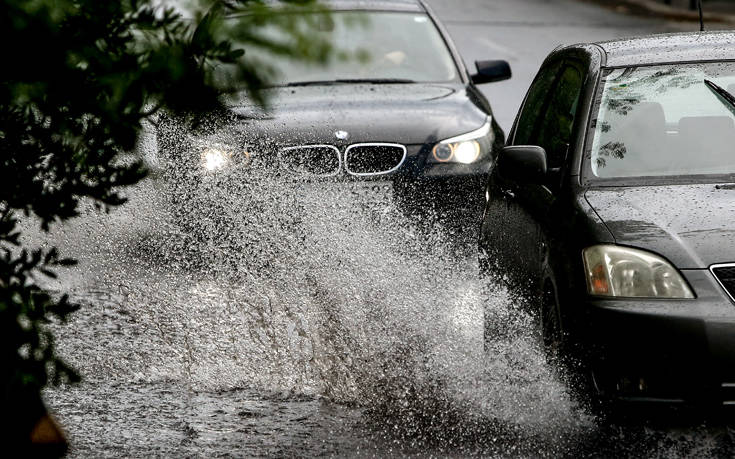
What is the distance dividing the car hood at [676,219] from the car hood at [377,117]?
2.88 meters

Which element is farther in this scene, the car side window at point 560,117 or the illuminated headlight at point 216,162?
the illuminated headlight at point 216,162

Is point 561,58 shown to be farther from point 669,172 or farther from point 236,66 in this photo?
point 236,66

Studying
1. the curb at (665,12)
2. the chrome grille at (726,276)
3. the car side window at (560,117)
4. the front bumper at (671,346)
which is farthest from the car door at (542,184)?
the curb at (665,12)

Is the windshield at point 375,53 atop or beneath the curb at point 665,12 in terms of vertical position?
atop

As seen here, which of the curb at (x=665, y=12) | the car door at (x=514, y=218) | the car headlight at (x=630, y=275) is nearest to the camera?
the car headlight at (x=630, y=275)

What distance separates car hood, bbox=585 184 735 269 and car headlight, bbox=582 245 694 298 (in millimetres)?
40

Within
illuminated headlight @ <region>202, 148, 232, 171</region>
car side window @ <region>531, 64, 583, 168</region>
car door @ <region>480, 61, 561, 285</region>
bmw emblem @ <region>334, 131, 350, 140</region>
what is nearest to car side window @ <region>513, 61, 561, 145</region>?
car door @ <region>480, 61, 561, 285</region>

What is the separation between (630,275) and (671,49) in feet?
5.67

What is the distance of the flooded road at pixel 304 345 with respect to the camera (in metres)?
5.07

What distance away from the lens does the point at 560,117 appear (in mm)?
6371

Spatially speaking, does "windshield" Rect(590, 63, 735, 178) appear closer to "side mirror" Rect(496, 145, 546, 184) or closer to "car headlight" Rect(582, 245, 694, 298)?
"side mirror" Rect(496, 145, 546, 184)

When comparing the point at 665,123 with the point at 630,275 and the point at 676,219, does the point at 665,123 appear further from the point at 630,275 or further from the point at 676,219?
the point at 630,275

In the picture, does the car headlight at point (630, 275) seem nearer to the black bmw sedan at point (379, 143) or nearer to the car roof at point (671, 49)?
the car roof at point (671, 49)

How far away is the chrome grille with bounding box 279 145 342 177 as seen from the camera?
8078 millimetres
